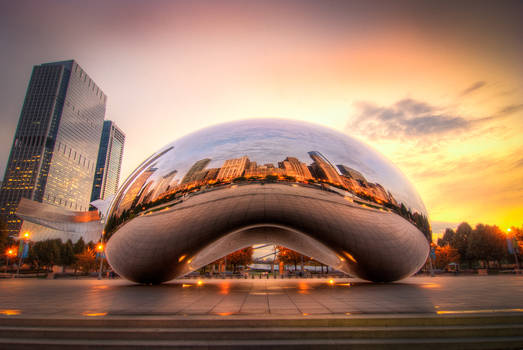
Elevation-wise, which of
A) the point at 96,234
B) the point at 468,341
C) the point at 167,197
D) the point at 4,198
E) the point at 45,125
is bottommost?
the point at 468,341

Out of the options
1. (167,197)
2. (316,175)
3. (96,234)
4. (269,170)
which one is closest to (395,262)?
(316,175)

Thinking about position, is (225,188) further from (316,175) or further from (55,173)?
(55,173)

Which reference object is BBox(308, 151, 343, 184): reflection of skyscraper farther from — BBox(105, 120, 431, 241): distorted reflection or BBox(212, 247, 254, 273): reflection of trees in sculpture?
BBox(212, 247, 254, 273): reflection of trees in sculpture

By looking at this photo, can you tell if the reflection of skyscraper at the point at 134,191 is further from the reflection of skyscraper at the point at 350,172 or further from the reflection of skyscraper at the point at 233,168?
the reflection of skyscraper at the point at 350,172

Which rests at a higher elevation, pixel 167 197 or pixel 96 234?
pixel 96 234

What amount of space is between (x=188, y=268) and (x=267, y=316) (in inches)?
353

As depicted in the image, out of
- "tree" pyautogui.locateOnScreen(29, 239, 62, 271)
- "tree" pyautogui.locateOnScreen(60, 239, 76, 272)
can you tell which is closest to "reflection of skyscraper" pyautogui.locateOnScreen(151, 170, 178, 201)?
"tree" pyautogui.locateOnScreen(60, 239, 76, 272)

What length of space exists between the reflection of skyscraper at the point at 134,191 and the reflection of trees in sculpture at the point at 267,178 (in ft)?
0.81

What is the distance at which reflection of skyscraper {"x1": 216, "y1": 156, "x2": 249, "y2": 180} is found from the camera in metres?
8.95

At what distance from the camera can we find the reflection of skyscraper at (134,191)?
33.0 ft

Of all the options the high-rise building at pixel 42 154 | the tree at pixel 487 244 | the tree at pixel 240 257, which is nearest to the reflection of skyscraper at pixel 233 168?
the tree at pixel 240 257

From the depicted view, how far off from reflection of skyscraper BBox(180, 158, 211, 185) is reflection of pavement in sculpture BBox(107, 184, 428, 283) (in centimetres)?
62

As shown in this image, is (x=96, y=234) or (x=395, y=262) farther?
(x=96, y=234)

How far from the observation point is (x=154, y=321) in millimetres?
4746
